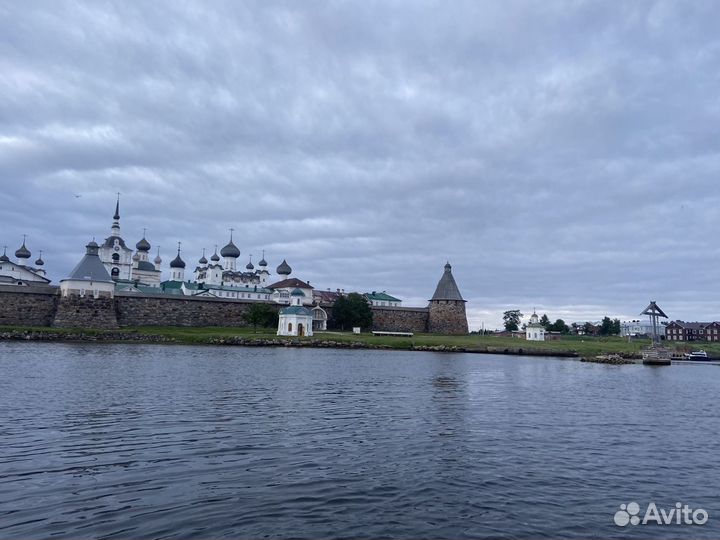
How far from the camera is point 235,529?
8188 millimetres

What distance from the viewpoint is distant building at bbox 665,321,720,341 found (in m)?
140

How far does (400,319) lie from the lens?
324 ft

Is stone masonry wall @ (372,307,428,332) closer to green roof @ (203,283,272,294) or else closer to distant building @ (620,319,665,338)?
green roof @ (203,283,272,294)

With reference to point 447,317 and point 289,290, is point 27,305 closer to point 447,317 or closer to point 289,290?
point 289,290

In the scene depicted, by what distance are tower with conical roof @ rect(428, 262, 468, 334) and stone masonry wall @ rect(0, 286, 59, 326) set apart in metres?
61.3

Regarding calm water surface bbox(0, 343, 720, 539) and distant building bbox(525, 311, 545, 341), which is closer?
calm water surface bbox(0, 343, 720, 539)

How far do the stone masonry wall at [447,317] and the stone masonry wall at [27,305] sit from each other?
61.2 m

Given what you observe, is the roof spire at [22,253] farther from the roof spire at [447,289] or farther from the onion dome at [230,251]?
the roof spire at [447,289]

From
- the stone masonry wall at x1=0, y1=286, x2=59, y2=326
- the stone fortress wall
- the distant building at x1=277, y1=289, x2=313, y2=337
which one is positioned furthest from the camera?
the distant building at x1=277, y1=289, x2=313, y2=337

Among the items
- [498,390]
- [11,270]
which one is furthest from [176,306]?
[498,390]

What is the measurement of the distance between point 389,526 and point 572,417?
13475 mm

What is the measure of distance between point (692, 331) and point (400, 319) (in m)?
93.6

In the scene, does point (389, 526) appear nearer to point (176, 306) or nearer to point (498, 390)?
point (498, 390)

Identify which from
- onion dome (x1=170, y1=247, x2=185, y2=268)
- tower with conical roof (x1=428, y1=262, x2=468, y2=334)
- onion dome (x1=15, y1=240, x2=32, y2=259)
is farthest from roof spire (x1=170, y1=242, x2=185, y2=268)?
tower with conical roof (x1=428, y1=262, x2=468, y2=334)
